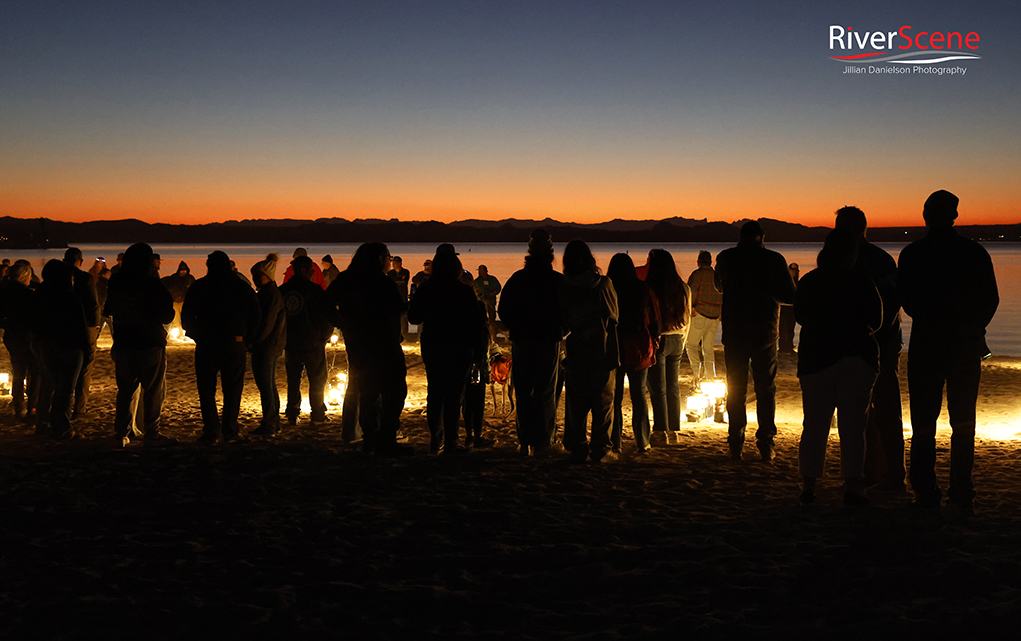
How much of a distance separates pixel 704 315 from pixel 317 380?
179 inches

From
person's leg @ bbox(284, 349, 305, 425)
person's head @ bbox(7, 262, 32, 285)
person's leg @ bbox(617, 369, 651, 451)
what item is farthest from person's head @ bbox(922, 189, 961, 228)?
person's head @ bbox(7, 262, 32, 285)

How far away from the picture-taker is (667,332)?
7406mm

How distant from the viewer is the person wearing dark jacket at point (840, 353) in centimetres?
519

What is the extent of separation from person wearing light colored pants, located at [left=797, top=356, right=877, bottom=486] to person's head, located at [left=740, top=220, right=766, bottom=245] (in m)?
1.51

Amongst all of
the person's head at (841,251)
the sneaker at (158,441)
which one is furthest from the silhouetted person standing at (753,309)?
the sneaker at (158,441)

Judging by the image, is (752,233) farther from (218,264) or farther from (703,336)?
(218,264)

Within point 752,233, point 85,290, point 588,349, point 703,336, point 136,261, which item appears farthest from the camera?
point 703,336

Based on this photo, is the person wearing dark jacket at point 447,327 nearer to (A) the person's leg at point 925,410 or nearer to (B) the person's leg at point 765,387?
(B) the person's leg at point 765,387

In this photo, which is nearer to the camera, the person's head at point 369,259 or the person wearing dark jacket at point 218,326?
the person's head at point 369,259

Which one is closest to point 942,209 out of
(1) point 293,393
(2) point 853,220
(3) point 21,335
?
(2) point 853,220

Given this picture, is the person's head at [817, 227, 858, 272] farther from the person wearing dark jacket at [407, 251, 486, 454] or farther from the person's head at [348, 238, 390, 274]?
the person's head at [348, 238, 390, 274]

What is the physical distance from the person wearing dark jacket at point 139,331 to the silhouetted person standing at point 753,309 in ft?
15.7

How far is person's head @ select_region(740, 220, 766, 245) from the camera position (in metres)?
6.47

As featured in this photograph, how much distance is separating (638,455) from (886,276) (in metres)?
2.63
